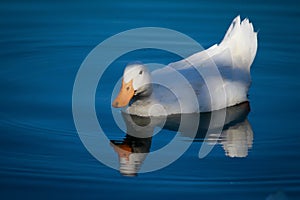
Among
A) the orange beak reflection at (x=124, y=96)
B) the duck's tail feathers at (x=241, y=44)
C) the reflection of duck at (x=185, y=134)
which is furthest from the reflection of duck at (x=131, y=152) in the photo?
the duck's tail feathers at (x=241, y=44)

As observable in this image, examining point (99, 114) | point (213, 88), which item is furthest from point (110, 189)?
point (213, 88)

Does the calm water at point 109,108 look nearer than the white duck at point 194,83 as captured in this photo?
Yes

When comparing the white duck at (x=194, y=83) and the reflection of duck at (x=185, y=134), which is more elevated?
the white duck at (x=194, y=83)

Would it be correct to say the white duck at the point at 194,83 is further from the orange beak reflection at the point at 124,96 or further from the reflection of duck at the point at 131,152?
the reflection of duck at the point at 131,152

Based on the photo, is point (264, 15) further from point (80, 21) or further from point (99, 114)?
point (99, 114)

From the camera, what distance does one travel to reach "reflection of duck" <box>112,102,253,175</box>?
8.96 metres

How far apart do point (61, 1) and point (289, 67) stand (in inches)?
184

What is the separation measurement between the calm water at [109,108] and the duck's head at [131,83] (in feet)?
1.21

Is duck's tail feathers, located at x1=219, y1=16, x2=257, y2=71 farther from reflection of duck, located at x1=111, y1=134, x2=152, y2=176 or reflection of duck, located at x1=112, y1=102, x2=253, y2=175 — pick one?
reflection of duck, located at x1=111, y1=134, x2=152, y2=176

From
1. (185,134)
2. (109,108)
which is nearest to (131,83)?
(109,108)

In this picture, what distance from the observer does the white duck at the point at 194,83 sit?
9.81 m

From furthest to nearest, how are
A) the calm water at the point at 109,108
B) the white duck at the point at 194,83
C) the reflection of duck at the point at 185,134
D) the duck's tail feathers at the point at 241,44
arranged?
1. the duck's tail feathers at the point at 241,44
2. the white duck at the point at 194,83
3. the reflection of duck at the point at 185,134
4. the calm water at the point at 109,108

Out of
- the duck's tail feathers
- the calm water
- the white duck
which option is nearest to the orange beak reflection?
the white duck

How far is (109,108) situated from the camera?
10.3 metres
